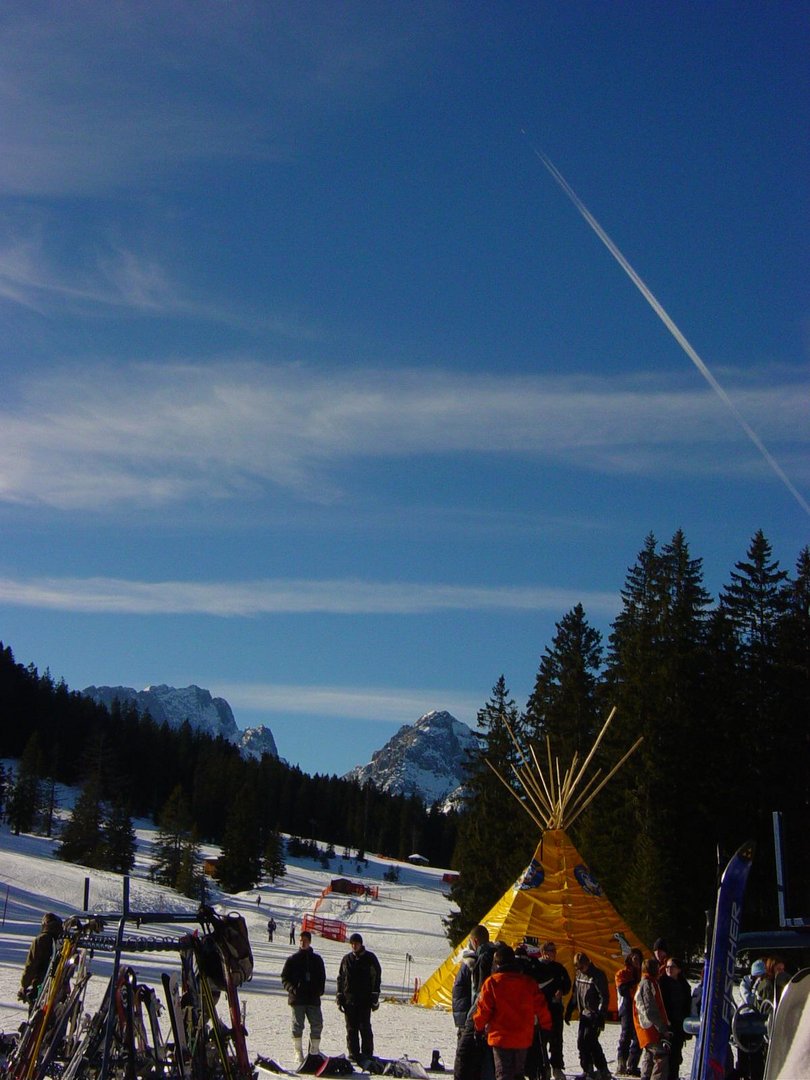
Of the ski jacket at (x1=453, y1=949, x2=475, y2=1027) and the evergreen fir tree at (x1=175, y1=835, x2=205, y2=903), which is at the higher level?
the ski jacket at (x1=453, y1=949, x2=475, y2=1027)

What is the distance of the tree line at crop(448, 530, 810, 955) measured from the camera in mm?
29781

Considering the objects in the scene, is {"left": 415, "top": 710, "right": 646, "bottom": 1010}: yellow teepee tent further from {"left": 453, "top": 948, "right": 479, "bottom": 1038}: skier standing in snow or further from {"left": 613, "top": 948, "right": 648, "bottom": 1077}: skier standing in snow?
{"left": 453, "top": 948, "right": 479, "bottom": 1038}: skier standing in snow

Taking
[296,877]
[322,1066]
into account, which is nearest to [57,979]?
[322,1066]

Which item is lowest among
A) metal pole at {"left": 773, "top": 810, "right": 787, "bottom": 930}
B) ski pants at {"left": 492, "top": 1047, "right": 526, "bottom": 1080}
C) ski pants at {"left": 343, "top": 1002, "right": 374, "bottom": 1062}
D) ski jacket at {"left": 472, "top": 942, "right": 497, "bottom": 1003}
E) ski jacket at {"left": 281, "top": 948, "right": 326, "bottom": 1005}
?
ski pants at {"left": 343, "top": 1002, "right": 374, "bottom": 1062}

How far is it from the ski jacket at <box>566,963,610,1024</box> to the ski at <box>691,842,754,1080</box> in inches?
291

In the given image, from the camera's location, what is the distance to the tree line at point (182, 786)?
8356cm

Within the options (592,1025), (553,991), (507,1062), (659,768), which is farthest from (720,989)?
(659,768)

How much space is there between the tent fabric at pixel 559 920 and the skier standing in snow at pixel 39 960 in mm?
10241

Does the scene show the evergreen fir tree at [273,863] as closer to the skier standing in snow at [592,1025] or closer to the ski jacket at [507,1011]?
the skier standing in snow at [592,1025]

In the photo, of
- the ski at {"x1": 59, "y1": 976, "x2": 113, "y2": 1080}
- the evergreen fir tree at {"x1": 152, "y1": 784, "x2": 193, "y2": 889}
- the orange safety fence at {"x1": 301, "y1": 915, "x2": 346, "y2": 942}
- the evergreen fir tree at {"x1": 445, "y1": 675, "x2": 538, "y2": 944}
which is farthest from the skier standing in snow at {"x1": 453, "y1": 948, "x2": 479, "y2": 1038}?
the evergreen fir tree at {"x1": 152, "y1": 784, "x2": 193, "y2": 889}

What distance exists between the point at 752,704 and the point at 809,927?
98.7 ft

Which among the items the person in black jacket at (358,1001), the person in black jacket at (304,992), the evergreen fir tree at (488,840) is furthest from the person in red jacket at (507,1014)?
the evergreen fir tree at (488,840)

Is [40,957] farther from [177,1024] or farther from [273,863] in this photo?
[273,863]

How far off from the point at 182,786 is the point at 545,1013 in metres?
120
